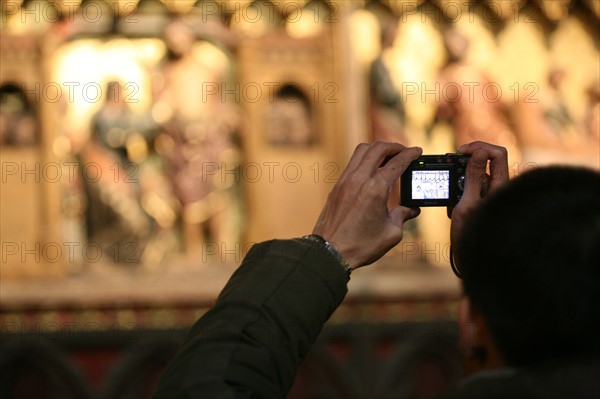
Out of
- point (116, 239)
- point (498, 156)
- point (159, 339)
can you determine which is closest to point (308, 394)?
point (159, 339)

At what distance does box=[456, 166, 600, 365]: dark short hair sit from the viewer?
0.77m

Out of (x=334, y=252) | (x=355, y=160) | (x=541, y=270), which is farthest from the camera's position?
(x=355, y=160)

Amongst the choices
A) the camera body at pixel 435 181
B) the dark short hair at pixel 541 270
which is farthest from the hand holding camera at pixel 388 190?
the dark short hair at pixel 541 270

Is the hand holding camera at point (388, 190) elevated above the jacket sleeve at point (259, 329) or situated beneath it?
elevated above

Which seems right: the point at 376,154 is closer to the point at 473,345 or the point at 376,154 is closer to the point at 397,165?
the point at 397,165

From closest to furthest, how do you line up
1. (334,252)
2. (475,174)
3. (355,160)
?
(334,252), (355,160), (475,174)

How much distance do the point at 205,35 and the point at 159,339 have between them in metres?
1.35

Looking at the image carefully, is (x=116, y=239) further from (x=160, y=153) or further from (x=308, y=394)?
(x=308, y=394)

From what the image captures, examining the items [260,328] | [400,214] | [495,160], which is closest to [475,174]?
[495,160]

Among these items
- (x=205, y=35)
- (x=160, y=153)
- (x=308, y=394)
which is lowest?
(x=308, y=394)

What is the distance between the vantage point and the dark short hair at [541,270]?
2.53 feet

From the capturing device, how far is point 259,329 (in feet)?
2.92

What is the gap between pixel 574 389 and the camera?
742 mm

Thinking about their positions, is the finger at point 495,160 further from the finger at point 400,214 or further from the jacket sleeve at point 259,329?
the jacket sleeve at point 259,329
